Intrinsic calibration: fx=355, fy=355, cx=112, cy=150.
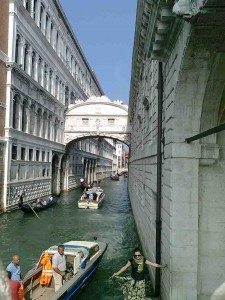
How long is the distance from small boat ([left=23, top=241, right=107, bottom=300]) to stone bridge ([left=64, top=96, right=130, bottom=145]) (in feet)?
79.1

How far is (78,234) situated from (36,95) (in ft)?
41.7

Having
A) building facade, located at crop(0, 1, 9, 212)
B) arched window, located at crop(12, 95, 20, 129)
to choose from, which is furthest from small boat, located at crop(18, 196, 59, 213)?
arched window, located at crop(12, 95, 20, 129)

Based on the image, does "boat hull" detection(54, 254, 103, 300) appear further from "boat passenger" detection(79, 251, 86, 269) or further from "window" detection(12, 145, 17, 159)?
"window" detection(12, 145, 17, 159)

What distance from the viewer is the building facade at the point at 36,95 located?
2066 centimetres

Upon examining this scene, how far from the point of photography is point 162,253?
7102mm

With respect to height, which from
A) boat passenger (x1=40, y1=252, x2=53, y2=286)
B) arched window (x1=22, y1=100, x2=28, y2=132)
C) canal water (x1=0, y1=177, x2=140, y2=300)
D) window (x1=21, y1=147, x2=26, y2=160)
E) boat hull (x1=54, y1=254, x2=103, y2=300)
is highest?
arched window (x1=22, y1=100, x2=28, y2=132)

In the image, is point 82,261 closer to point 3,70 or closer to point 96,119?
point 3,70

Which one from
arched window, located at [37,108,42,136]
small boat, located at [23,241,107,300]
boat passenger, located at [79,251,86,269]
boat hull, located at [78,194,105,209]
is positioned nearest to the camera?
small boat, located at [23,241,107,300]

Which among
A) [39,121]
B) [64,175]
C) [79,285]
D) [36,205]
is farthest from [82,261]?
[64,175]

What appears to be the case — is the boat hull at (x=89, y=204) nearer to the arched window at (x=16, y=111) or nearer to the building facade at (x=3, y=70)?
the building facade at (x=3, y=70)

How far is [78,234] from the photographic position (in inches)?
619

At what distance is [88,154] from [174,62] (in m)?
43.2

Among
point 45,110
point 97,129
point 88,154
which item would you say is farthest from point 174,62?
point 88,154

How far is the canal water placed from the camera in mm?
9771
